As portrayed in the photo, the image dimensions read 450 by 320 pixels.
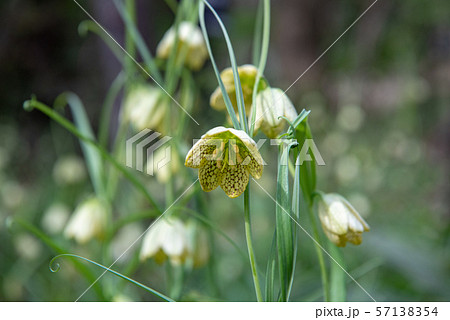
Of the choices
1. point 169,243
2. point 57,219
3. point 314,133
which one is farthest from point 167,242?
point 314,133

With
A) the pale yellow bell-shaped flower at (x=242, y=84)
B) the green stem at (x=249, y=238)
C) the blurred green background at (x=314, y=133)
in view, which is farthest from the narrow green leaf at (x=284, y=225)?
the blurred green background at (x=314, y=133)

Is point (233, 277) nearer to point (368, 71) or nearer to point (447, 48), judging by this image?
point (447, 48)

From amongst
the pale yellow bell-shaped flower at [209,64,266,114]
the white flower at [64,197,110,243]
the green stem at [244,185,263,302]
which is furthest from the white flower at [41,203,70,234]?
the green stem at [244,185,263,302]

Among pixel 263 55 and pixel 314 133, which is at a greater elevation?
pixel 314 133

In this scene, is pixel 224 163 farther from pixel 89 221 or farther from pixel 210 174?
pixel 89 221

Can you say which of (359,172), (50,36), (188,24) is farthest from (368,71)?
(188,24)

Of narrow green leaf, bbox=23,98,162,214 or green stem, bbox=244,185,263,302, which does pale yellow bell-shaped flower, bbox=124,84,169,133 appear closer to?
narrow green leaf, bbox=23,98,162,214
